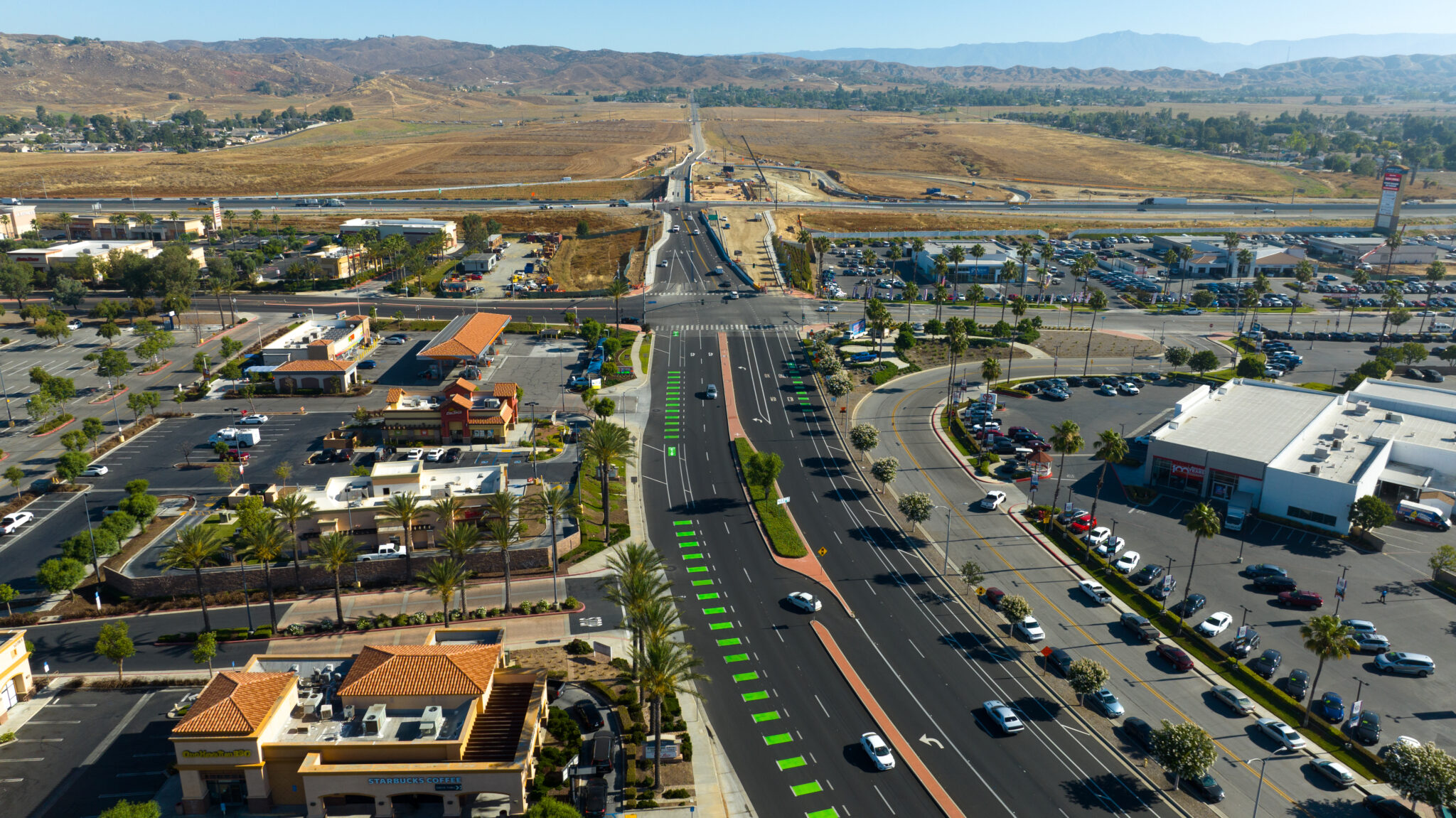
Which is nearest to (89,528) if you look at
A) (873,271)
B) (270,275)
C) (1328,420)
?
(270,275)

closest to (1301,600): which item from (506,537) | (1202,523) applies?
(1202,523)

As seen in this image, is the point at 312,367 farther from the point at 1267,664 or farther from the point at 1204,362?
the point at 1204,362

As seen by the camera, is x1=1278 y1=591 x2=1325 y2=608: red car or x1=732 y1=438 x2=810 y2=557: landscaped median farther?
x1=732 y1=438 x2=810 y2=557: landscaped median

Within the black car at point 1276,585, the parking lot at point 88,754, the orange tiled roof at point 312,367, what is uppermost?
the orange tiled roof at point 312,367

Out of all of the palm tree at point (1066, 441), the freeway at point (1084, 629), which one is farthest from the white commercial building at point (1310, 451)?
the freeway at point (1084, 629)

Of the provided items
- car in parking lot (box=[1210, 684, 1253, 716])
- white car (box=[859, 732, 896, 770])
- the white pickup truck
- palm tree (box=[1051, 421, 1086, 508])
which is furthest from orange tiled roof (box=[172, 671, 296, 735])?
palm tree (box=[1051, 421, 1086, 508])

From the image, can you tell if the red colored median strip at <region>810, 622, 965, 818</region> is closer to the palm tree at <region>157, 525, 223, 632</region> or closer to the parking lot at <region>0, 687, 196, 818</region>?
the parking lot at <region>0, 687, 196, 818</region>

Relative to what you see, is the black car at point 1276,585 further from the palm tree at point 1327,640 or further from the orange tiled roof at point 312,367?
the orange tiled roof at point 312,367
